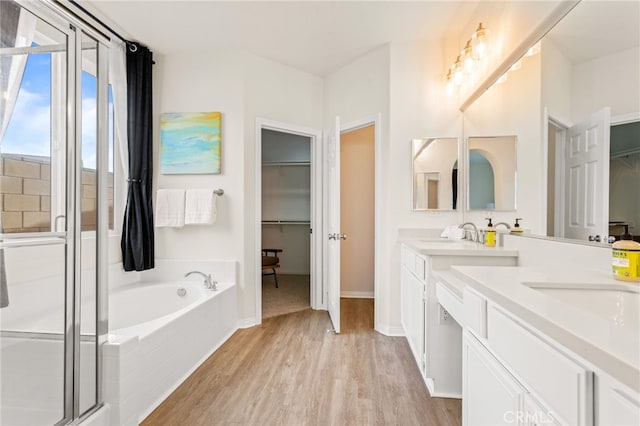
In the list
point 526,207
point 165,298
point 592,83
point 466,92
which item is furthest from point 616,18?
point 165,298

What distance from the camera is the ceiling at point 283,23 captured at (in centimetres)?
214

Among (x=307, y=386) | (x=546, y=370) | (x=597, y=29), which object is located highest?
(x=597, y=29)

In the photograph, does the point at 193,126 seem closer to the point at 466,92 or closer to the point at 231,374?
the point at 231,374

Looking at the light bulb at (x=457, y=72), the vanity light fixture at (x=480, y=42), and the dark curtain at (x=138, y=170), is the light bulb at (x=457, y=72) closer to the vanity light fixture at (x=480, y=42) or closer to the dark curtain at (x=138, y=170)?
the vanity light fixture at (x=480, y=42)

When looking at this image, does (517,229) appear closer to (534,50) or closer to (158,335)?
(534,50)

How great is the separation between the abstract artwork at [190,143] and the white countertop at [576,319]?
7.78 ft

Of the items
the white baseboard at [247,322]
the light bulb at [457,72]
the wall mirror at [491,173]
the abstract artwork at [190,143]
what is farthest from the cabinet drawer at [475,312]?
the abstract artwork at [190,143]

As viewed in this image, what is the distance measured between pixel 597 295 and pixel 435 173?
1.74 meters

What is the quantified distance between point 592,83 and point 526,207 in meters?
0.72

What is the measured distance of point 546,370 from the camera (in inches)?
24.5

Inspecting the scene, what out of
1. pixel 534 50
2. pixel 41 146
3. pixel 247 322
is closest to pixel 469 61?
pixel 534 50

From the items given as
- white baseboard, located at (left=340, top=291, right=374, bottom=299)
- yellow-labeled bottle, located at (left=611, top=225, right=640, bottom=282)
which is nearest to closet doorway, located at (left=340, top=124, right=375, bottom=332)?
white baseboard, located at (left=340, top=291, right=374, bottom=299)

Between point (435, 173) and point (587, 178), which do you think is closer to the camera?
point (587, 178)

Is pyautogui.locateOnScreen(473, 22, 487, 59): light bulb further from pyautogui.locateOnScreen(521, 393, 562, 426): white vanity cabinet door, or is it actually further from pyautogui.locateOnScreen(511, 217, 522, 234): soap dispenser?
pyautogui.locateOnScreen(521, 393, 562, 426): white vanity cabinet door
